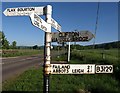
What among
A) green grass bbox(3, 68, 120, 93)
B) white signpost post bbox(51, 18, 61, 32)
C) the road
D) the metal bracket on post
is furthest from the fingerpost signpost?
the road

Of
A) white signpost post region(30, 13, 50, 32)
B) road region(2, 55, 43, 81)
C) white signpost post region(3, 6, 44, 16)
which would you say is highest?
white signpost post region(3, 6, 44, 16)

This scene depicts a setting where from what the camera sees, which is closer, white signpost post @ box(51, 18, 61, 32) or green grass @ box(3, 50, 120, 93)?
white signpost post @ box(51, 18, 61, 32)

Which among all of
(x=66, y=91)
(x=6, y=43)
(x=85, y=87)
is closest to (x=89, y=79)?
(x=85, y=87)

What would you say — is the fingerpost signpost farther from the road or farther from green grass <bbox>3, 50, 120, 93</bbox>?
the road

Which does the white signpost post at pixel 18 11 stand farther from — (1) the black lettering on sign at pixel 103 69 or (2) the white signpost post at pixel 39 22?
(1) the black lettering on sign at pixel 103 69

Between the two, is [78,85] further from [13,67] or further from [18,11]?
[13,67]

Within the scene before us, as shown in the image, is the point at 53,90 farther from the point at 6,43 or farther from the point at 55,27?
the point at 6,43

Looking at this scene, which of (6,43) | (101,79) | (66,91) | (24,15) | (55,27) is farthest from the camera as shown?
(6,43)

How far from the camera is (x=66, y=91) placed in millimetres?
9141

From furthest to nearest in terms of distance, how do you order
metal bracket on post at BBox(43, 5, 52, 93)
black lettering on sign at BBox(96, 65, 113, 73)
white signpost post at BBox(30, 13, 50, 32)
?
black lettering on sign at BBox(96, 65, 113, 73) → metal bracket on post at BBox(43, 5, 52, 93) → white signpost post at BBox(30, 13, 50, 32)

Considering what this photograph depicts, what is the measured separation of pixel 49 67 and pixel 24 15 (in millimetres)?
1064

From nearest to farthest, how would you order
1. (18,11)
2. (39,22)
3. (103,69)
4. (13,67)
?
(39,22), (18,11), (103,69), (13,67)

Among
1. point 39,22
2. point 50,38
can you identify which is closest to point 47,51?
point 50,38

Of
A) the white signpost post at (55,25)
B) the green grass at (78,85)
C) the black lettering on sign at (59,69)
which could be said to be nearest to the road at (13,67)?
the green grass at (78,85)
